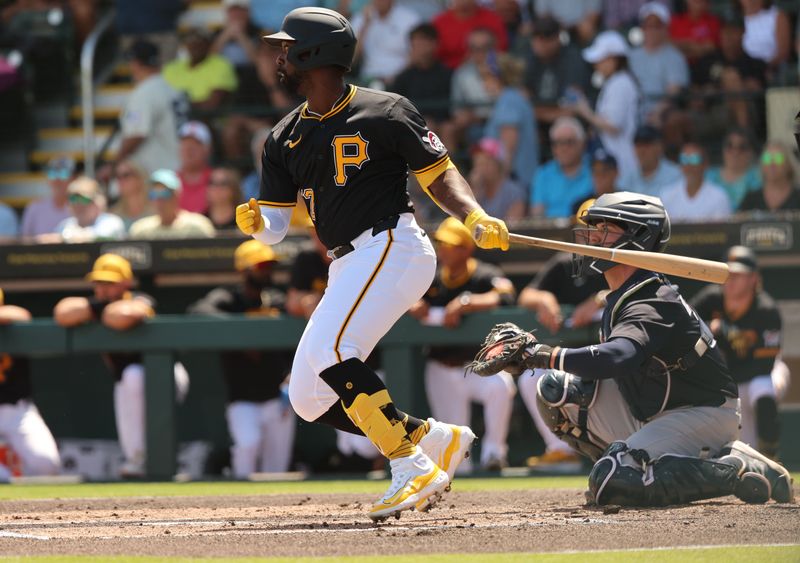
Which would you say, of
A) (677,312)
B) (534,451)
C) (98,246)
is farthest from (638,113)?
(677,312)

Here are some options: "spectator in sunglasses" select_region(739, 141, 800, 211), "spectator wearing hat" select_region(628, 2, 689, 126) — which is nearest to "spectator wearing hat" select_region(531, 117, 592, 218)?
"spectator wearing hat" select_region(628, 2, 689, 126)

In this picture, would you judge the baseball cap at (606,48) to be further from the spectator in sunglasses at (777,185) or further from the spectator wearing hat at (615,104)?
the spectator in sunglasses at (777,185)

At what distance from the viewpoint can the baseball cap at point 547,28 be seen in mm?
10016

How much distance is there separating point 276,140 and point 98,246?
3975 millimetres

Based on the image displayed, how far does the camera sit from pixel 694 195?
8852 mm

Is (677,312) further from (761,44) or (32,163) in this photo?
(32,163)

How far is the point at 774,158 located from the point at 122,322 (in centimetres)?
421

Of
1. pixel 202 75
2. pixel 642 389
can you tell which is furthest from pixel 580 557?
pixel 202 75

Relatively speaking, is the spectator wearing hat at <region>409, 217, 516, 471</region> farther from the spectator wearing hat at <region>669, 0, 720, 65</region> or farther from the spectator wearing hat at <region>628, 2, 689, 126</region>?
the spectator wearing hat at <region>669, 0, 720, 65</region>

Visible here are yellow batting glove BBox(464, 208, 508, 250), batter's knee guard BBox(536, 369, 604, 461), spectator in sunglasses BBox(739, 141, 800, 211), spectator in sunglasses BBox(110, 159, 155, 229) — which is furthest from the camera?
spectator in sunglasses BBox(110, 159, 155, 229)

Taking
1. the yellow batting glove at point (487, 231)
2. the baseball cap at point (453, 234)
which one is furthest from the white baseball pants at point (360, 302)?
the baseball cap at point (453, 234)

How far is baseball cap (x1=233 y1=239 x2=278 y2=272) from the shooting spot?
8.22 m

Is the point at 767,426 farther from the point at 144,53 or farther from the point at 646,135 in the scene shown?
the point at 144,53

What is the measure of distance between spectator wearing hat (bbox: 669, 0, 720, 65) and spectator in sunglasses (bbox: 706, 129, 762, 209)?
128 centimetres
